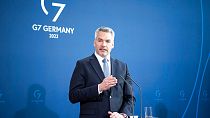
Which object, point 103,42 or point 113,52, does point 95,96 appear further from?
point 113,52

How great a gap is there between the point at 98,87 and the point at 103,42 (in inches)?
15.3

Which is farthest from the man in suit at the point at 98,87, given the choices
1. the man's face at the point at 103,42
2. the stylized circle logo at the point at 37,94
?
the stylized circle logo at the point at 37,94

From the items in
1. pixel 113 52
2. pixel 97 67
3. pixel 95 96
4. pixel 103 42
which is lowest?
pixel 95 96

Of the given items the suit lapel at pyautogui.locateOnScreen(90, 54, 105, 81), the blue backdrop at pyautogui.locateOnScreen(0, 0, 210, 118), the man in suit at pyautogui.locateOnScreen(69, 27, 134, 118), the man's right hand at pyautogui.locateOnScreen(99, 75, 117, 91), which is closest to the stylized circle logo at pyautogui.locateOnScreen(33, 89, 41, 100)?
the blue backdrop at pyautogui.locateOnScreen(0, 0, 210, 118)

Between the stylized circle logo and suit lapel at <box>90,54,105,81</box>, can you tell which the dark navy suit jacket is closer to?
suit lapel at <box>90,54,105,81</box>

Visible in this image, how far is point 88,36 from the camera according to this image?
342cm

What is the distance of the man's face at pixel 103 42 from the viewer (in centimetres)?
246

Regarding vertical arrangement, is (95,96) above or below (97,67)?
A: below

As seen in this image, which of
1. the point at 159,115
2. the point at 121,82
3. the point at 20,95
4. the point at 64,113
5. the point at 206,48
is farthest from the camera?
the point at 206,48

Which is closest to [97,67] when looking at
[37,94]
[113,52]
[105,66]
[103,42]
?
[105,66]

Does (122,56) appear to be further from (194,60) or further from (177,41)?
(194,60)

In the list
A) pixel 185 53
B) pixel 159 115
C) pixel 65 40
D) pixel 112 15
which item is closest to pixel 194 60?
pixel 185 53

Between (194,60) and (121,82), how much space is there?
6.51 ft

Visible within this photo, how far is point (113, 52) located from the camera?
358cm
